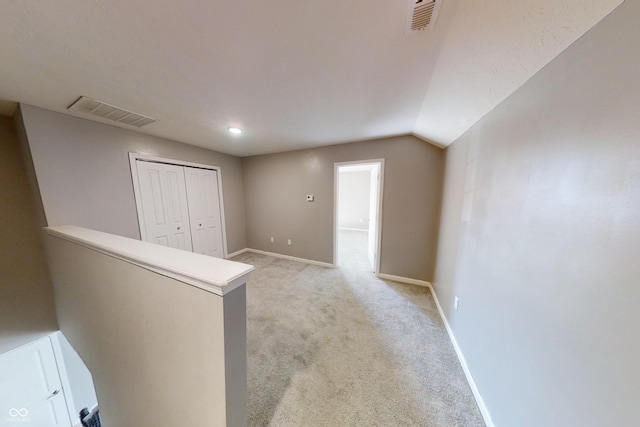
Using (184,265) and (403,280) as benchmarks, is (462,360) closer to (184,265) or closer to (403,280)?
(403,280)

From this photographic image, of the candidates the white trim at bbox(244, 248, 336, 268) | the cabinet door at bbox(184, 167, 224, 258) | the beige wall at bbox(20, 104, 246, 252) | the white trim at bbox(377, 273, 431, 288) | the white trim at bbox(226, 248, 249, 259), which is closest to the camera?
the beige wall at bbox(20, 104, 246, 252)

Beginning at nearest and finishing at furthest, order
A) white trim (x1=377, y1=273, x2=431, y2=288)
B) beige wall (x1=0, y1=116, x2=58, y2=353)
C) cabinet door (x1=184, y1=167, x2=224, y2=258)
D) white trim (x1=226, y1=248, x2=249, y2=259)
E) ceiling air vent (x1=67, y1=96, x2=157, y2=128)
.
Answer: ceiling air vent (x1=67, y1=96, x2=157, y2=128) < beige wall (x1=0, y1=116, x2=58, y2=353) < white trim (x1=377, y1=273, x2=431, y2=288) < cabinet door (x1=184, y1=167, x2=224, y2=258) < white trim (x1=226, y1=248, x2=249, y2=259)

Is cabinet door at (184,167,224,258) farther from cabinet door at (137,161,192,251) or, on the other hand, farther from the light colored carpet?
the light colored carpet

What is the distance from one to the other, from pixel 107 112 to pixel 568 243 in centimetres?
372

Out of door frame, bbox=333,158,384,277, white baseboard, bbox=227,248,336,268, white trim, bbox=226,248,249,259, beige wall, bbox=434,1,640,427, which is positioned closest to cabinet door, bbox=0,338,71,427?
white trim, bbox=226,248,249,259

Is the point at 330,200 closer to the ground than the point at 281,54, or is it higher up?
closer to the ground

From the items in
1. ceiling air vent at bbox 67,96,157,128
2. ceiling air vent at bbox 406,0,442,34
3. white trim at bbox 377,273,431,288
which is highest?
ceiling air vent at bbox 67,96,157,128

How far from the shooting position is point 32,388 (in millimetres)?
2674

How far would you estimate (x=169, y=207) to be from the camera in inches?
123

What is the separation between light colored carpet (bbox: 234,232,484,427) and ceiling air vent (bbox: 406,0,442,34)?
233 centimetres

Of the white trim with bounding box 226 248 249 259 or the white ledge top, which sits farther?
the white trim with bounding box 226 248 249 259

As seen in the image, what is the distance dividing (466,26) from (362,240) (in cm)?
496

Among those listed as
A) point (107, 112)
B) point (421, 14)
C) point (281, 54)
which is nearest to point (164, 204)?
point (107, 112)

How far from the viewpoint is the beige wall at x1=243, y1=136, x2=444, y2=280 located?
2.80 m
